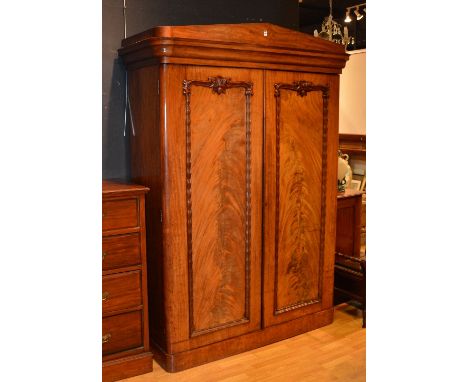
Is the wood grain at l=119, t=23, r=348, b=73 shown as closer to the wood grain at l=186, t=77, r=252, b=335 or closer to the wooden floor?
the wood grain at l=186, t=77, r=252, b=335

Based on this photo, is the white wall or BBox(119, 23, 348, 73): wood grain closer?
BBox(119, 23, 348, 73): wood grain

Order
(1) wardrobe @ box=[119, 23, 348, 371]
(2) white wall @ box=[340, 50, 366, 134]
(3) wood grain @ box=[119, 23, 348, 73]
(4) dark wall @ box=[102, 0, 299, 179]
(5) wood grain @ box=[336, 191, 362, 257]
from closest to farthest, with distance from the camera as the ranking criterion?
(3) wood grain @ box=[119, 23, 348, 73], (1) wardrobe @ box=[119, 23, 348, 371], (4) dark wall @ box=[102, 0, 299, 179], (5) wood grain @ box=[336, 191, 362, 257], (2) white wall @ box=[340, 50, 366, 134]

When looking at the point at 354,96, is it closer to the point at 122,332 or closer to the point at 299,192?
the point at 299,192

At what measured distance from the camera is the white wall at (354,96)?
24.0 feet

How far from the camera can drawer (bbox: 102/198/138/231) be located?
2643 mm

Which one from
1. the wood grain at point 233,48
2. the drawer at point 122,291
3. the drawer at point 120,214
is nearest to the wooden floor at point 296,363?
the drawer at point 122,291

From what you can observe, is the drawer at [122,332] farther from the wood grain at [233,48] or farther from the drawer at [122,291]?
the wood grain at [233,48]

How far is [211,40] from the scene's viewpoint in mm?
2709

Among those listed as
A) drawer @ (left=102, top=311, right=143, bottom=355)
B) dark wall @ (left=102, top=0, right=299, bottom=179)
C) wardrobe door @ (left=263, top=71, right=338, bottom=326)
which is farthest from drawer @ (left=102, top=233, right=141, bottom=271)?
wardrobe door @ (left=263, top=71, right=338, bottom=326)

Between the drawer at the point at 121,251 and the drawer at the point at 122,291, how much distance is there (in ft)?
0.19

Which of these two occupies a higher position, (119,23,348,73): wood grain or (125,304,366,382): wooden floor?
(119,23,348,73): wood grain
